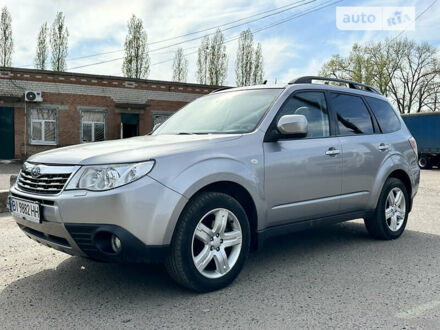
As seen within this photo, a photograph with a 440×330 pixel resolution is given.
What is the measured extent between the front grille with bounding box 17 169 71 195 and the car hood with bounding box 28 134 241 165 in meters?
0.11

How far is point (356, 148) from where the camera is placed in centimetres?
469

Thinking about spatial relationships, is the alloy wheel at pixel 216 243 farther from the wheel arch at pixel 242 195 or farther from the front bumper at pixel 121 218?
the front bumper at pixel 121 218

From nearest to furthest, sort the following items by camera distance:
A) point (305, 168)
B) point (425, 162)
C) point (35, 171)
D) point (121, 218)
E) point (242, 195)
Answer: point (121, 218) → point (35, 171) → point (242, 195) → point (305, 168) → point (425, 162)

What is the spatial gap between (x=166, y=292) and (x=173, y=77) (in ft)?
125

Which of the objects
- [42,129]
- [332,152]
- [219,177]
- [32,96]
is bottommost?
[219,177]

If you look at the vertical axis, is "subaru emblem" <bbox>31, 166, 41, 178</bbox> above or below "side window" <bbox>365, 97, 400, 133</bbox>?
below

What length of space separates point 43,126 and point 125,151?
825 inches

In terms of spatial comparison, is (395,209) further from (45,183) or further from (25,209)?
(25,209)

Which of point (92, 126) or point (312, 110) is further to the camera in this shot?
point (92, 126)

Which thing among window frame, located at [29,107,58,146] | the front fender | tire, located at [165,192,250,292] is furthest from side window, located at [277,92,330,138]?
window frame, located at [29,107,58,146]

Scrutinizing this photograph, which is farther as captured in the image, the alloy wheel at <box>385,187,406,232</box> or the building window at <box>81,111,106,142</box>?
the building window at <box>81,111,106,142</box>

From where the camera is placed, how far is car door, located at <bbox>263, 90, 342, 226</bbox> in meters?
3.84

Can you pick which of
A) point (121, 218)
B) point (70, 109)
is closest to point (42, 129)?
point (70, 109)

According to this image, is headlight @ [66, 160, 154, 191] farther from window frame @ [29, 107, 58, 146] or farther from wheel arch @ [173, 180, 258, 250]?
window frame @ [29, 107, 58, 146]
